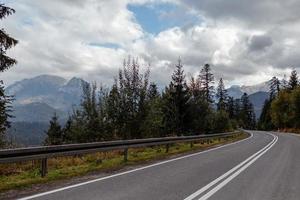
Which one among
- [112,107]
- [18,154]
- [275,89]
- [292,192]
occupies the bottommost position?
[292,192]

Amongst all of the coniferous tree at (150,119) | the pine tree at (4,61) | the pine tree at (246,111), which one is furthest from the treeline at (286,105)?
the pine tree at (4,61)

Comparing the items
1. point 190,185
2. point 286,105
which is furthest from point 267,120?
point 190,185

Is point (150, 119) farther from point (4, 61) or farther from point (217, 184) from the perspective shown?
point (217, 184)

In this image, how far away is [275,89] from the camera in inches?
5536

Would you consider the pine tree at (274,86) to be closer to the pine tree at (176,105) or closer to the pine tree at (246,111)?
the pine tree at (246,111)

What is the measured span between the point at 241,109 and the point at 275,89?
26.6m

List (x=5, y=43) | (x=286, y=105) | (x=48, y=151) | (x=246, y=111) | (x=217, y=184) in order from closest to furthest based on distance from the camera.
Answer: (x=217, y=184) < (x=48, y=151) < (x=5, y=43) < (x=286, y=105) < (x=246, y=111)

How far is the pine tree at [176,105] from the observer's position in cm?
4862

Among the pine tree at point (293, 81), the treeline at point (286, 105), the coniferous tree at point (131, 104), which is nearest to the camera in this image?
the coniferous tree at point (131, 104)

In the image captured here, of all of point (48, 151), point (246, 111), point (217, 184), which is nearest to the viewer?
point (217, 184)

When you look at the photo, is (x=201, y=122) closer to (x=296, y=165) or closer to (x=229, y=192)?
(x=296, y=165)

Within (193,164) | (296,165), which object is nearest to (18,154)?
(193,164)

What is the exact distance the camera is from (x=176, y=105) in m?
49.3

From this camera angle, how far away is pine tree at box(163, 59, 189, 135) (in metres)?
48.6
